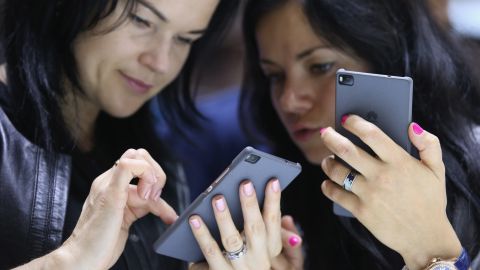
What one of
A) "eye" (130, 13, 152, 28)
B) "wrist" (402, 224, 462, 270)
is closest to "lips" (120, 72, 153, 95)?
"eye" (130, 13, 152, 28)

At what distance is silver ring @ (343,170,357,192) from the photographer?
85 centimetres

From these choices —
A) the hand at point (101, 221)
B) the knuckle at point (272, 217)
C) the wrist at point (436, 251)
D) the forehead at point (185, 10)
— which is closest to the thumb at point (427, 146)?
the wrist at point (436, 251)

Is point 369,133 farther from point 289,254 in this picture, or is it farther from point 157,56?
point 157,56

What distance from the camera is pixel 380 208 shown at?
83 centimetres

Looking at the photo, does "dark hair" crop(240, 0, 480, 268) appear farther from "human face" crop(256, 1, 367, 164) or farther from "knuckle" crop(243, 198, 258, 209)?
"knuckle" crop(243, 198, 258, 209)

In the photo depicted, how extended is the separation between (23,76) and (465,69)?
2.59 ft

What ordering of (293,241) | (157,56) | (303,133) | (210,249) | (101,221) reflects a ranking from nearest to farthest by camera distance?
1. (101,221)
2. (210,249)
3. (293,241)
4. (157,56)
5. (303,133)

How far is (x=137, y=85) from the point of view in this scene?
1166mm

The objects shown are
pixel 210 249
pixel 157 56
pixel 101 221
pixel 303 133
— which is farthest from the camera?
pixel 303 133

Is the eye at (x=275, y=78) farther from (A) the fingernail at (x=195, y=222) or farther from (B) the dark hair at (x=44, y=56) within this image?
(A) the fingernail at (x=195, y=222)

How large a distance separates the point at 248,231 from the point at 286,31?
0.47 meters

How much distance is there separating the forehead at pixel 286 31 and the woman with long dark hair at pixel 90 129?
93 mm

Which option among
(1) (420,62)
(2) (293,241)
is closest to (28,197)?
(2) (293,241)

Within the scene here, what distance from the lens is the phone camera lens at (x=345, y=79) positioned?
858 millimetres
